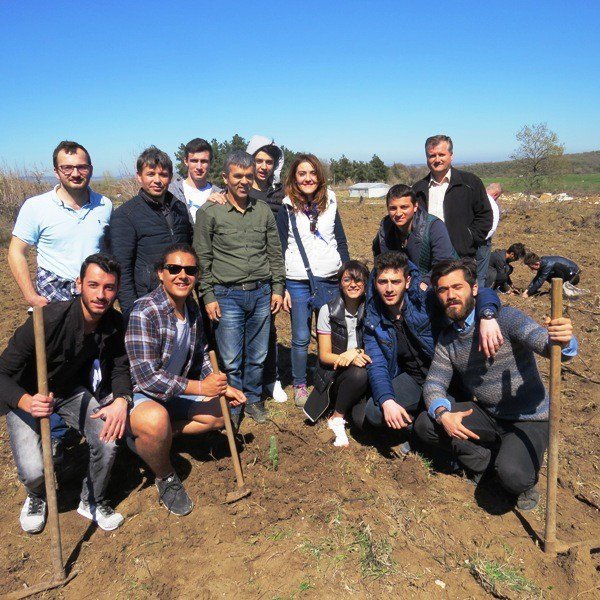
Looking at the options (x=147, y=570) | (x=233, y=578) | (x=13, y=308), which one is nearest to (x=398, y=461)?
(x=233, y=578)

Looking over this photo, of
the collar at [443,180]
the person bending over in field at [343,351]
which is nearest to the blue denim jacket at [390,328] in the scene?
the person bending over in field at [343,351]

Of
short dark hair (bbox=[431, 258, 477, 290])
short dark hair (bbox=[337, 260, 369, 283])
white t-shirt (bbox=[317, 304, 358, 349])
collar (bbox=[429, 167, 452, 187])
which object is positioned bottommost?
white t-shirt (bbox=[317, 304, 358, 349])

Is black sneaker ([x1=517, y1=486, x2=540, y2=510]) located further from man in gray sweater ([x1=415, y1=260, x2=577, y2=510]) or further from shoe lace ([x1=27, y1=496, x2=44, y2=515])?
shoe lace ([x1=27, y1=496, x2=44, y2=515])

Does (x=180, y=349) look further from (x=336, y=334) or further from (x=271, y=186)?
(x=271, y=186)

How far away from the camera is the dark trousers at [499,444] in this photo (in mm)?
3184

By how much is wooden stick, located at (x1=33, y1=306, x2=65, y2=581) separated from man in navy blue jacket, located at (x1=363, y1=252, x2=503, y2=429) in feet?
7.36

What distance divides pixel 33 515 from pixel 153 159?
2.61 meters

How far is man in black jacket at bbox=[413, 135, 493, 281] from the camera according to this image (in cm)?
449

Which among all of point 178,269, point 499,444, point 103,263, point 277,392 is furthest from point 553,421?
point 103,263

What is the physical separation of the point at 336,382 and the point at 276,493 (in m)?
1.04

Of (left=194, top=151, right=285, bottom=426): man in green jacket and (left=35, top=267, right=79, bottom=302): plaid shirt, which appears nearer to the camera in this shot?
(left=35, top=267, right=79, bottom=302): plaid shirt

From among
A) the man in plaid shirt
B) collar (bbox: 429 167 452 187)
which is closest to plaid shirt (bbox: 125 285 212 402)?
the man in plaid shirt

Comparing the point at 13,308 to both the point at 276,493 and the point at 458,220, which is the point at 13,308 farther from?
the point at 458,220

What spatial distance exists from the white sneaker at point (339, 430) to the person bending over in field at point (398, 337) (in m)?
0.30
